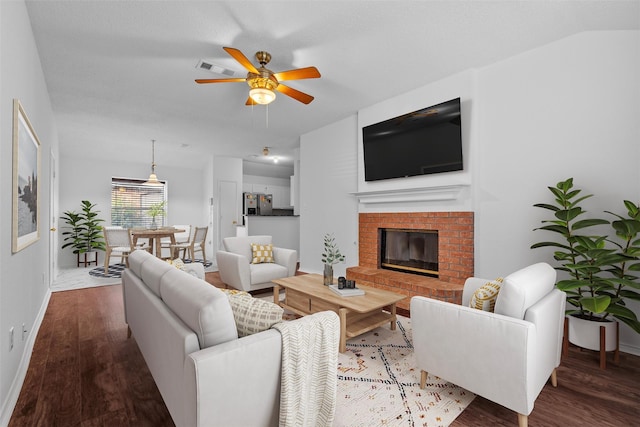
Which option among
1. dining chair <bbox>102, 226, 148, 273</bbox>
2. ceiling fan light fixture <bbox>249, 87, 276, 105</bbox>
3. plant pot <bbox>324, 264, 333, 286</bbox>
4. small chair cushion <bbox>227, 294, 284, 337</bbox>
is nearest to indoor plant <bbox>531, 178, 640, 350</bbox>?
plant pot <bbox>324, 264, 333, 286</bbox>

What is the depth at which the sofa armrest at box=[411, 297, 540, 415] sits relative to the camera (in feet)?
4.91

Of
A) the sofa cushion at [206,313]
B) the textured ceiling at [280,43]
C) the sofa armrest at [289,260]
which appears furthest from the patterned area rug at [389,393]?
the textured ceiling at [280,43]

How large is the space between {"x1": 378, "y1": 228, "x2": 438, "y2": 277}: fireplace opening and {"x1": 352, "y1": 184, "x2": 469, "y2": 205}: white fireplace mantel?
1.42ft

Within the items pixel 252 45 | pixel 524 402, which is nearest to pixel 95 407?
pixel 524 402

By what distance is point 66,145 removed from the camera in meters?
6.27

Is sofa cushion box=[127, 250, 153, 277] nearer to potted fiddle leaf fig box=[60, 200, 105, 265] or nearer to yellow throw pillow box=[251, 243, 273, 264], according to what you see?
yellow throw pillow box=[251, 243, 273, 264]

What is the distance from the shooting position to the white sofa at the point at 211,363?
116cm

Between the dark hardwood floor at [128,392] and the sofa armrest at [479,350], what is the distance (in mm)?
80

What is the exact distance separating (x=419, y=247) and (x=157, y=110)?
13.8ft

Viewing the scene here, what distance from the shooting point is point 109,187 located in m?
7.54

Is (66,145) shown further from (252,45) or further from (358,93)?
(358,93)

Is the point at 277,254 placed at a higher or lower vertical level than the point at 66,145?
lower

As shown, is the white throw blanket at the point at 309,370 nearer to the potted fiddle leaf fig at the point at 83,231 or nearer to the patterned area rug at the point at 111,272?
the patterned area rug at the point at 111,272

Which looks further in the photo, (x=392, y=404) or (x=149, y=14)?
(x=149, y=14)
